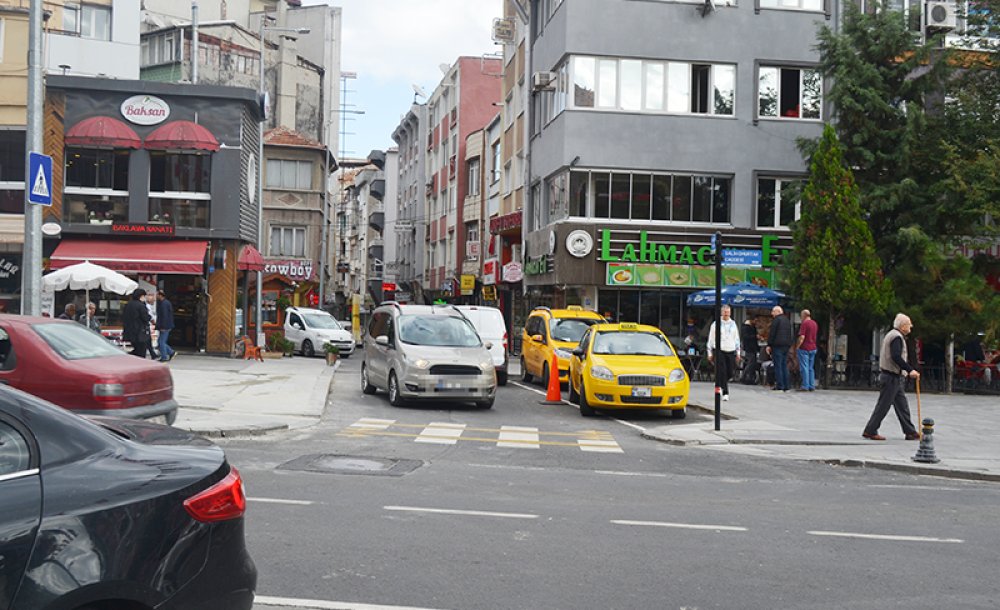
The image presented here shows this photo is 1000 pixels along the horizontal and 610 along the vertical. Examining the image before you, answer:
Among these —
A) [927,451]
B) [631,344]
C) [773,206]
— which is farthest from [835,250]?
[927,451]

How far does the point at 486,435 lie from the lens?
14508mm

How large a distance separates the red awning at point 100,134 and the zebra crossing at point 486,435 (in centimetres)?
1589

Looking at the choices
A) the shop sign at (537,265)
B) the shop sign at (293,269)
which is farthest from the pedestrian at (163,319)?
the shop sign at (293,269)

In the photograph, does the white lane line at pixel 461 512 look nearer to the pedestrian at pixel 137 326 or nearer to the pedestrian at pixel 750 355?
the pedestrian at pixel 137 326

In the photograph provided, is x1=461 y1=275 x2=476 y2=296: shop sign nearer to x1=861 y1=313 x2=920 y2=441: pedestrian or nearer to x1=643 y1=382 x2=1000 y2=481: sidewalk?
x1=643 y1=382 x2=1000 y2=481: sidewalk

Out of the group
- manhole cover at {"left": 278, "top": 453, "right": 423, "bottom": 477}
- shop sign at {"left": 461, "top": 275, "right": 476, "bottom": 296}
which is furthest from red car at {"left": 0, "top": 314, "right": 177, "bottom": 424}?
shop sign at {"left": 461, "top": 275, "right": 476, "bottom": 296}

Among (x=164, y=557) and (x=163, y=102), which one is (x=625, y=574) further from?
(x=163, y=102)

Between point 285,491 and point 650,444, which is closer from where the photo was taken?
point 285,491

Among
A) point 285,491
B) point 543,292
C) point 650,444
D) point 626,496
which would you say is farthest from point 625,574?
point 543,292

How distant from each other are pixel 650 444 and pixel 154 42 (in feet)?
153

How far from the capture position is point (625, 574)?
641cm

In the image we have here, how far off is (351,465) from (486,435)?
12.8 ft

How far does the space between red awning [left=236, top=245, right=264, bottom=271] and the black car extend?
87.1ft

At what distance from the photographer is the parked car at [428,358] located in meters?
17.7
